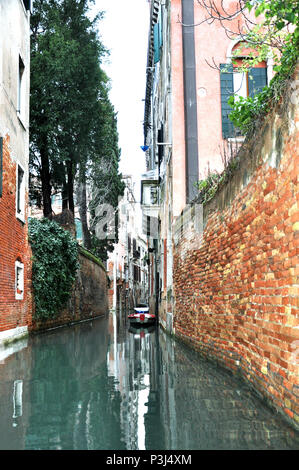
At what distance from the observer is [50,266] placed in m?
16.2

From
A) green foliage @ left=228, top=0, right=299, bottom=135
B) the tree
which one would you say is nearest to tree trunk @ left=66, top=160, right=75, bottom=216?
the tree

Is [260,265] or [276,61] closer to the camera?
[260,265]

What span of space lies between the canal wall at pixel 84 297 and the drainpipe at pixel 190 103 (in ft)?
21.2

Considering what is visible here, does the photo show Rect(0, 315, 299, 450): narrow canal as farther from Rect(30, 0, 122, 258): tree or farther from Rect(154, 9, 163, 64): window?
Rect(154, 9, 163, 64): window

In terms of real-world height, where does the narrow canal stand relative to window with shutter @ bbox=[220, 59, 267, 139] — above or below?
below

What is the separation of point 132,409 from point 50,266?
1191 cm

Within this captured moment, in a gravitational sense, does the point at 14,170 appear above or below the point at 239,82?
below

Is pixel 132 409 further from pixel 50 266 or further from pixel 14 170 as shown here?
pixel 50 266

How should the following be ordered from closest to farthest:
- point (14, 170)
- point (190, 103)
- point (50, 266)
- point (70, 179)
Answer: point (14, 170)
point (190, 103)
point (50, 266)
point (70, 179)

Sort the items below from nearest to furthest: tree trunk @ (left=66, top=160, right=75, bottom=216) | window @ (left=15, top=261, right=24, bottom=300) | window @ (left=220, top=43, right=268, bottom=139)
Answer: window @ (left=220, top=43, right=268, bottom=139), window @ (left=15, top=261, right=24, bottom=300), tree trunk @ (left=66, top=160, right=75, bottom=216)

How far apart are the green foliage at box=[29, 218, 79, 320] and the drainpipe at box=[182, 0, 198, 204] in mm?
4966

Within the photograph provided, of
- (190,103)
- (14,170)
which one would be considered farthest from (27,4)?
(190,103)

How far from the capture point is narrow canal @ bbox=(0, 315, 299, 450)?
11.7ft

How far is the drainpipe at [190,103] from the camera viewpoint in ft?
44.7
